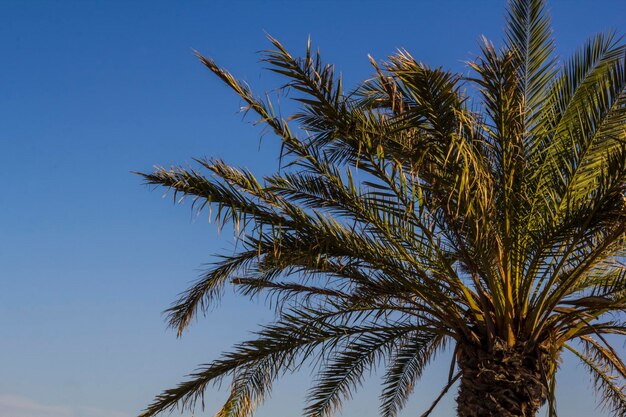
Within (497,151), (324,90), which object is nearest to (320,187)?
(324,90)

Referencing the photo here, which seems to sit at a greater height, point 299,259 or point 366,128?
point 366,128

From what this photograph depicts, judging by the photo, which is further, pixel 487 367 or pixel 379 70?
pixel 487 367

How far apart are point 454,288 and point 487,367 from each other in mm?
996

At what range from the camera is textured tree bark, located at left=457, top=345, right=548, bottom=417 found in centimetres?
841

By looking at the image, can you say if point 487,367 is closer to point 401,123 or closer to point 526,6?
point 401,123

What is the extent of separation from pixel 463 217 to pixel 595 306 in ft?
6.21

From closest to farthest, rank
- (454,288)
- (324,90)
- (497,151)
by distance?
(324,90) → (497,151) → (454,288)

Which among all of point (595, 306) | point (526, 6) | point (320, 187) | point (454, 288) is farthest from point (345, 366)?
point (526, 6)

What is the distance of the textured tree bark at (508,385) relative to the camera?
8406 mm

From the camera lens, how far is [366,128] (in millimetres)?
8133

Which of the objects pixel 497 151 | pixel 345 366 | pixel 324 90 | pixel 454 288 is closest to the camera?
pixel 324 90

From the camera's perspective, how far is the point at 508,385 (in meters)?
8.44

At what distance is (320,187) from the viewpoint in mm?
8844

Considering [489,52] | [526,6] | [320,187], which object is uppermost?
[526,6]
